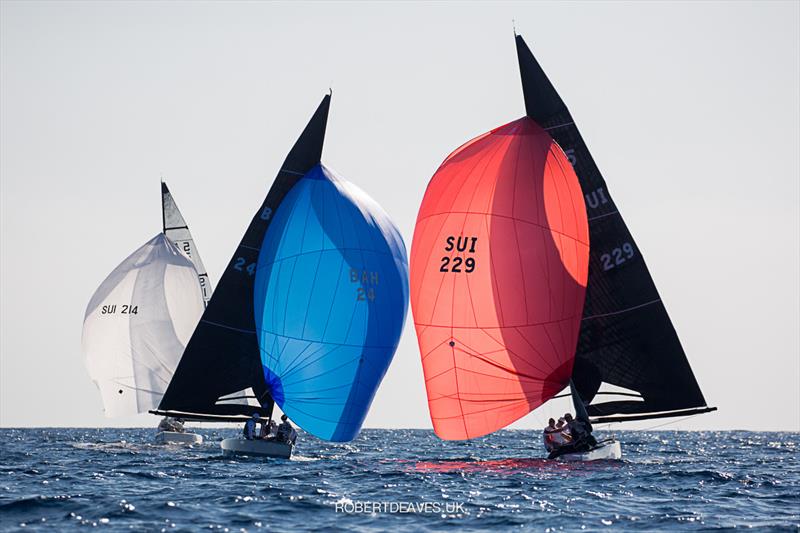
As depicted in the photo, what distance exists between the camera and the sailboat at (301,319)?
3428cm

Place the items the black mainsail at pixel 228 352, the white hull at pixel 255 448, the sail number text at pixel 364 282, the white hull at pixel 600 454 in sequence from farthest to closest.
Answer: the black mainsail at pixel 228 352, the white hull at pixel 255 448, the sail number text at pixel 364 282, the white hull at pixel 600 454

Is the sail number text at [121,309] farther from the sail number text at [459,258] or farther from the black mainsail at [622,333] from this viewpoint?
Result: the black mainsail at [622,333]

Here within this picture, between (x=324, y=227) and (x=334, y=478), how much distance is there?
30.4ft

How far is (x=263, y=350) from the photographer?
35031mm

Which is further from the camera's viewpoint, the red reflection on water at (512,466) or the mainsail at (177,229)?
the mainsail at (177,229)

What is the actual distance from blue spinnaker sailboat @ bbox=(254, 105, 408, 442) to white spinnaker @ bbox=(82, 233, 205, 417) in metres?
14.9

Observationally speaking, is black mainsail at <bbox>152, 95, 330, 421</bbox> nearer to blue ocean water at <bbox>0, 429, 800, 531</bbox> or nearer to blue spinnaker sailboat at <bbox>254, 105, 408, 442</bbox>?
blue spinnaker sailboat at <bbox>254, 105, 408, 442</bbox>

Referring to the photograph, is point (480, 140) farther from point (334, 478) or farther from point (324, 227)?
point (334, 478)

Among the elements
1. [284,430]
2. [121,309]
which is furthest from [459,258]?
[121,309]

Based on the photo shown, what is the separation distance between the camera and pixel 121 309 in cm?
4950

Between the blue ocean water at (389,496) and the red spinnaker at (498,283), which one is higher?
the red spinnaker at (498,283)
